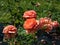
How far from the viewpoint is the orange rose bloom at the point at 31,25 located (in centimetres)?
229

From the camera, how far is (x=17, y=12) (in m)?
3.60

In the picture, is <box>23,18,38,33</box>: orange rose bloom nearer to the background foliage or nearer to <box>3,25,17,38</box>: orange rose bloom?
<box>3,25,17,38</box>: orange rose bloom

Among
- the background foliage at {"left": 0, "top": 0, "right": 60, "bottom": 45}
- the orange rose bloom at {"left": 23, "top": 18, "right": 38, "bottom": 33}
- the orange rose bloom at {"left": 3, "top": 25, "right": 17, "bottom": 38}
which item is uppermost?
the orange rose bloom at {"left": 23, "top": 18, "right": 38, "bottom": 33}

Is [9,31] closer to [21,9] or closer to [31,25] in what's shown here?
[31,25]

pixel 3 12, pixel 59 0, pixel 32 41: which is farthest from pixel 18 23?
pixel 59 0

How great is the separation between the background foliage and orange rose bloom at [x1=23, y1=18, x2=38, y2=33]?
0.86 m

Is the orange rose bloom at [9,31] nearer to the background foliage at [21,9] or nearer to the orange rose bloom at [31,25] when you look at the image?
the orange rose bloom at [31,25]

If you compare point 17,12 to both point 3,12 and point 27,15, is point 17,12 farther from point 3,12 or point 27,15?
point 27,15

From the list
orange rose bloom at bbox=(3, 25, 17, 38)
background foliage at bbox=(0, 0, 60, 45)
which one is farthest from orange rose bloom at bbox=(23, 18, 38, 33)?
background foliage at bbox=(0, 0, 60, 45)

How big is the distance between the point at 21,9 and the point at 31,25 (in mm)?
1478

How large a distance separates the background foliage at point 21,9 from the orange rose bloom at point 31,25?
2.83ft

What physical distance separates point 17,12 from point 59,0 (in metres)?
1.01

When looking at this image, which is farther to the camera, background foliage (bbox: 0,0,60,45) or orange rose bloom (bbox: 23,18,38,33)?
background foliage (bbox: 0,0,60,45)

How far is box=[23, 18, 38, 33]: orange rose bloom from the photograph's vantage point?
229 cm
